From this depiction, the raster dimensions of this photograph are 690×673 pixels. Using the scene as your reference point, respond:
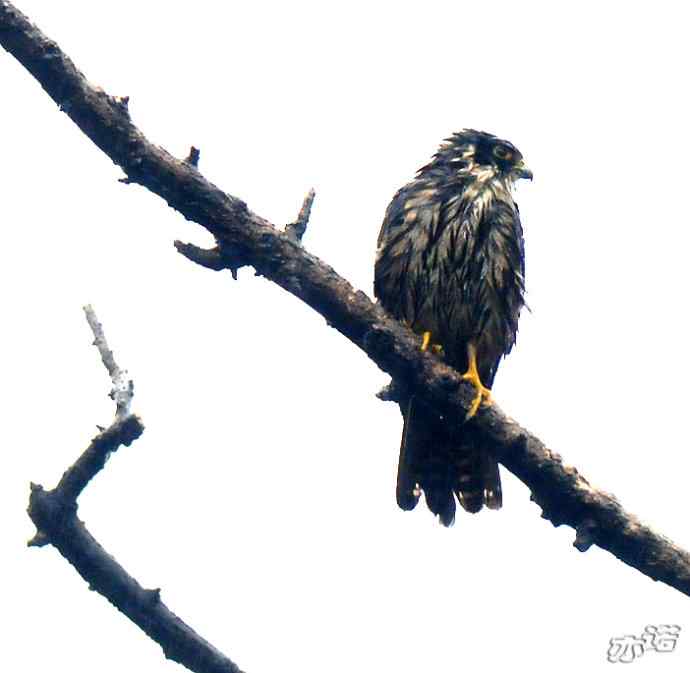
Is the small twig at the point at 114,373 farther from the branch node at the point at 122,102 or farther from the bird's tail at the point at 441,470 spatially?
the bird's tail at the point at 441,470

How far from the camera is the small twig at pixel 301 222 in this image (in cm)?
533

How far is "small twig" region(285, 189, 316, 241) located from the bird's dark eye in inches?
86.5

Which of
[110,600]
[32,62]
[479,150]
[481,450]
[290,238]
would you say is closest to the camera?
[110,600]

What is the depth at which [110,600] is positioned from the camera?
3828mm

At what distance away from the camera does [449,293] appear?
6.72 meters

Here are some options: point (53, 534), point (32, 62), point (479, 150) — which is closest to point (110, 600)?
point (53, 534)

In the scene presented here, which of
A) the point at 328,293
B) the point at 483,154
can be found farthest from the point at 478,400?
the point at 483,154

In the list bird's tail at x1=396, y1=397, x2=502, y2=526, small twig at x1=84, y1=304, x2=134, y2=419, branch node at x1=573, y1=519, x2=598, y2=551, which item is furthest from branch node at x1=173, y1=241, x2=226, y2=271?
branch node at x1=573, y1=519, x2=598, y2=551

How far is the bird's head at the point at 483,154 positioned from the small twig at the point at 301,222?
6.40 ft

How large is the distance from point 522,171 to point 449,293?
1076 mm

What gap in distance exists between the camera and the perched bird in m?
6.72

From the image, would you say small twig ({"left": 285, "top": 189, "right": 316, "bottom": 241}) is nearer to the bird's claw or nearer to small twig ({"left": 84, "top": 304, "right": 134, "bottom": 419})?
the bird's claw

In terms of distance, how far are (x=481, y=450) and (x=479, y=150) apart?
1.85 m

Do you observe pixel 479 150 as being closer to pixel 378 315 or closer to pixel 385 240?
pixel 385 240
